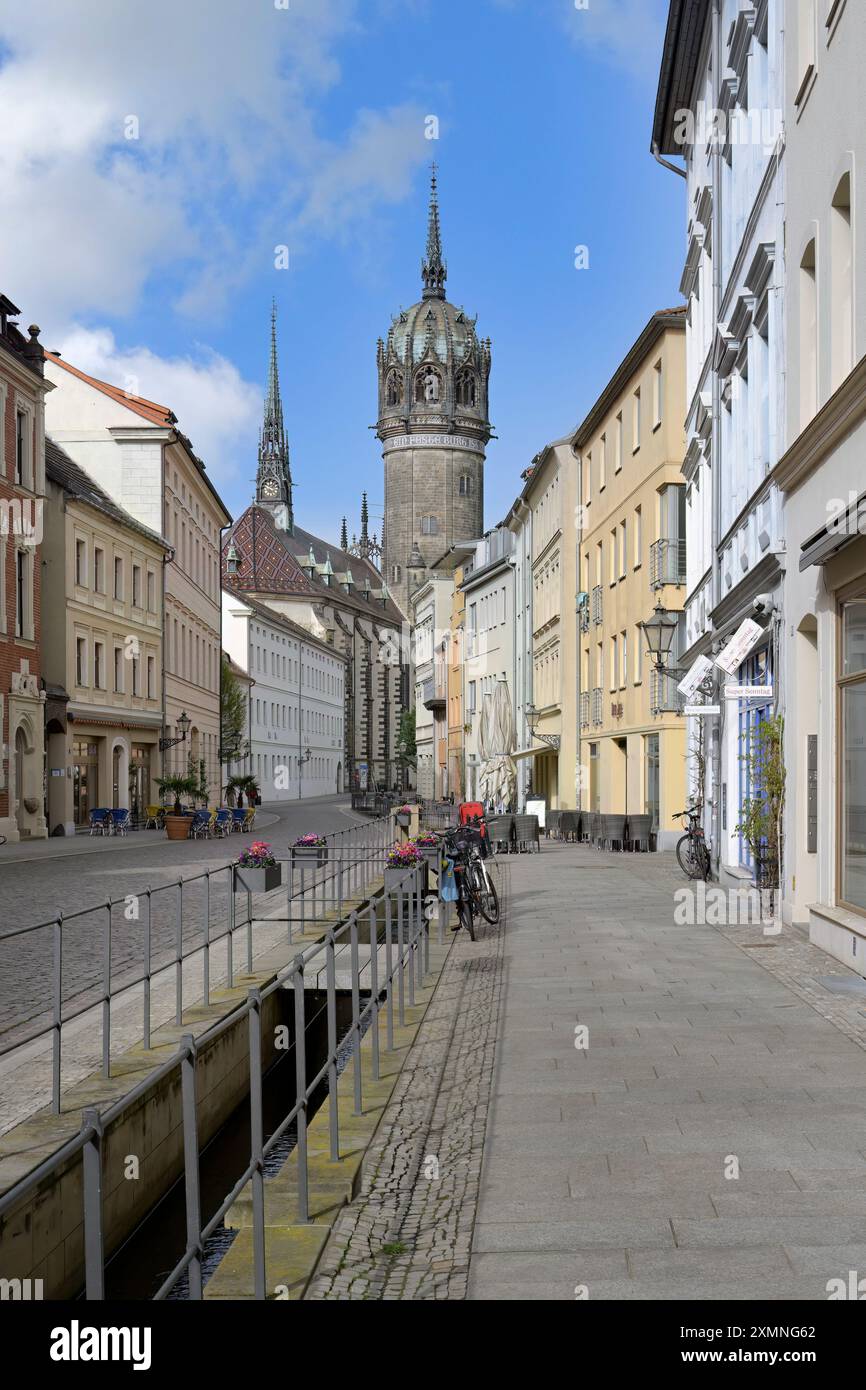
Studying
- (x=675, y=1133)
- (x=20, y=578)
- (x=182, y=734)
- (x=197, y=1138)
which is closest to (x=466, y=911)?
(x=675, y=1133)

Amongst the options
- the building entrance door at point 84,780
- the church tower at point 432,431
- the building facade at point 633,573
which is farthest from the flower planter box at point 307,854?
the church tower at point 432,431

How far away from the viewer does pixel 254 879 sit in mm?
16125

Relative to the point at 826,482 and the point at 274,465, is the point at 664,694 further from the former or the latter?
the point at 274,465

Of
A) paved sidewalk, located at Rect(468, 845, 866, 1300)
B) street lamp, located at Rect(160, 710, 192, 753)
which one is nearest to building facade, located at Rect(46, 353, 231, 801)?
street lamp, located at Rect(160, 710, 192, 753)

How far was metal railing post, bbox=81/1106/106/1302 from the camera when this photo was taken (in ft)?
10.9

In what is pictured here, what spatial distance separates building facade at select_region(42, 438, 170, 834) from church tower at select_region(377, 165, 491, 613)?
9182 centimetres

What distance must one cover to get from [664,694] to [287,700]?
2942 inches

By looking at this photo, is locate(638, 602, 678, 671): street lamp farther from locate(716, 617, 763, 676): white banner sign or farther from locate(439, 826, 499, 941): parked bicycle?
locate(439, 826, 499, 941): parked bicycle

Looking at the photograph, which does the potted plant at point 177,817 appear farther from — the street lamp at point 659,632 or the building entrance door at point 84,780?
the street lamp at point 659,632

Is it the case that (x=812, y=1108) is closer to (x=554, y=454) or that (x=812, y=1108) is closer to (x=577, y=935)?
(x=577, y=935)

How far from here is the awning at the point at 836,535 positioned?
1094 cm

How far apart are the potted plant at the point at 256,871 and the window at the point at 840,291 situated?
750 centimetres

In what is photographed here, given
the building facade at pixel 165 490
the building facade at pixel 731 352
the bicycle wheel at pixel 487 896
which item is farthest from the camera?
the building facade at pixel 165 490

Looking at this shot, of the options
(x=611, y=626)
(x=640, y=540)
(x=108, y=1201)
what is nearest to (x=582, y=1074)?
(x=108, y=1201)
